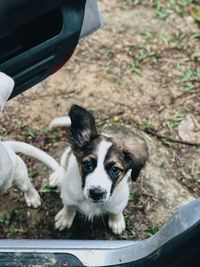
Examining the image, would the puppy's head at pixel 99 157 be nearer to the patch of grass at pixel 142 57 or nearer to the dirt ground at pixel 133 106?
the dirt ground at pixel 133 106

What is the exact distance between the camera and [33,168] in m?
3.97

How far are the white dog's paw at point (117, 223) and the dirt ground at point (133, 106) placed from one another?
47 millimetres

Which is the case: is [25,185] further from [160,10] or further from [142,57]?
[160,10]

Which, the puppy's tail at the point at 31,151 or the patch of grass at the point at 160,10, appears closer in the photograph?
the puppy's tail at the point at 31,151

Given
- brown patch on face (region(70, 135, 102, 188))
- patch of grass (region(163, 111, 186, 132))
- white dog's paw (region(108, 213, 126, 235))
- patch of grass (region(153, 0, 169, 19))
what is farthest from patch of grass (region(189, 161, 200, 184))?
patch of grass (region(153, 0, 169, 19))

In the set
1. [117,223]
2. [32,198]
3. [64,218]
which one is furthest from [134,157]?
[32,198]

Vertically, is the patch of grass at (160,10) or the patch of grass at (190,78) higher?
the patch of grass at (160,10)

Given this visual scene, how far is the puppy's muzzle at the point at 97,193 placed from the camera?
10.3 ft

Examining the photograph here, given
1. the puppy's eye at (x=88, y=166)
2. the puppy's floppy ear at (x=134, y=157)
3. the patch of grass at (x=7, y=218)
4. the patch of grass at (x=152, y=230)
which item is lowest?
the patch of grass at (x=152, y=230)

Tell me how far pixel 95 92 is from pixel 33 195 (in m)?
1.05

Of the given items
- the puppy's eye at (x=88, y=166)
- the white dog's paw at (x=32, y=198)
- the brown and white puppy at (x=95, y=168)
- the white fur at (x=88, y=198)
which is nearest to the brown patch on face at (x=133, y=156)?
the brown and white puppy at (x=95, y=168)

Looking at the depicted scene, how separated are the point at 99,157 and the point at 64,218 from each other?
694 mm

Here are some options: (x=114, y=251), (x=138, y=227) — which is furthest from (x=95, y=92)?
(x=114, y=251)

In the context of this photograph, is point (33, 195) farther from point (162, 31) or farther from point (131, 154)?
point (162, 31)
